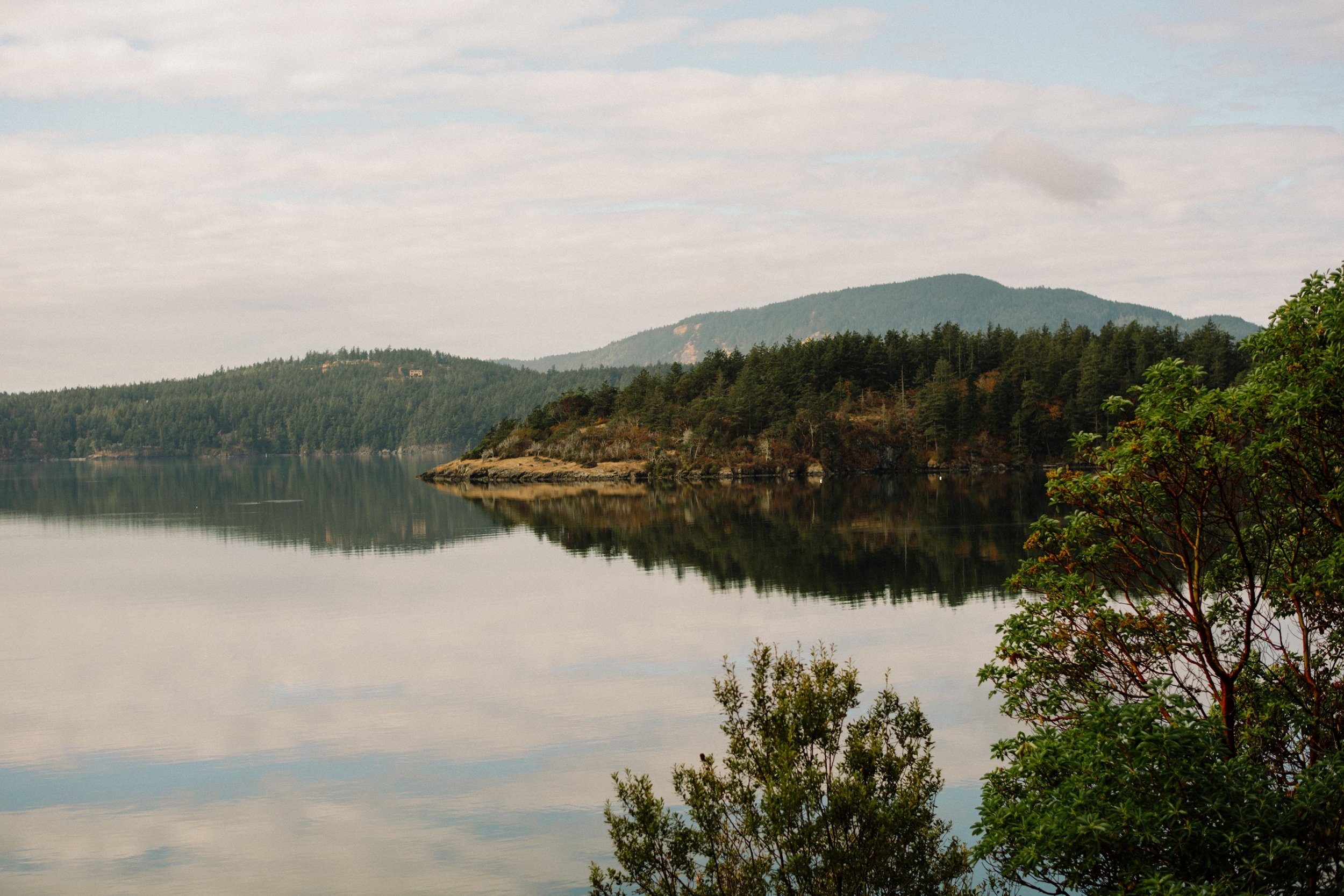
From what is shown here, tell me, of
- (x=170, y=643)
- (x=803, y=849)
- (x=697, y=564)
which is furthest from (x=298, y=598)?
(x=803, y=849)

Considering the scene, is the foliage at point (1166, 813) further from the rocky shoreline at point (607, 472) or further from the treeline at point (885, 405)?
the treeline at point (885, 405)

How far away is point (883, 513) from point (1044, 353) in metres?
86.7

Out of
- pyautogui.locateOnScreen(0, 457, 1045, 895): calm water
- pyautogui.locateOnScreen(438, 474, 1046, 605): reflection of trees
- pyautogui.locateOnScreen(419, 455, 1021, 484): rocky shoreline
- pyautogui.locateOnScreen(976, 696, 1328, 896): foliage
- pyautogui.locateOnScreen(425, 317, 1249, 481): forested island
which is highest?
→ pyautogui.locateOnScreen(425, 317, 1249, 481): forested island

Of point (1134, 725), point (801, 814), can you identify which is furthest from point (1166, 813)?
point (801, 814)

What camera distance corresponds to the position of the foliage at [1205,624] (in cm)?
1403

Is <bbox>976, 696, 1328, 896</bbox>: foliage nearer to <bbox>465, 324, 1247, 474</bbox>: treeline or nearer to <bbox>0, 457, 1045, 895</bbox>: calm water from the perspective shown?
<bbox>0, 457, 1045, 895</bbox>: calm water

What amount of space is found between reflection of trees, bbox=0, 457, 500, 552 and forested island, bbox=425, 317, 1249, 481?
3125 cm

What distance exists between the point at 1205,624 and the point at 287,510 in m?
122

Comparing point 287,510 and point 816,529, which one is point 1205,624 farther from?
point 287,510

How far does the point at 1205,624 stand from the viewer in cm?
1678

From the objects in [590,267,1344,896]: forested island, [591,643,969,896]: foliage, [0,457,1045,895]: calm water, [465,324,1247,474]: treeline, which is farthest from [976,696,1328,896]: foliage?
[465,324,1247,474]: treeline

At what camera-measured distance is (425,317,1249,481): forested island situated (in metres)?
159

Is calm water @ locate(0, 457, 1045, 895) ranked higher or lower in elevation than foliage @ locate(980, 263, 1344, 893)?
lower

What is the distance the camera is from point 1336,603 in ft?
55.6
